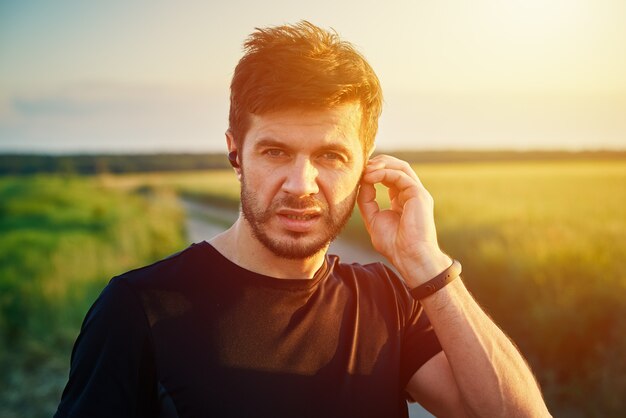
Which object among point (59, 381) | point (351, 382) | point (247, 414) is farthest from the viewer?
point (59, 381)

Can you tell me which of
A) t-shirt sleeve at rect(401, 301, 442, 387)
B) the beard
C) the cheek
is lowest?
t-shirt sleeve at rect(401, 301, 442, 387)

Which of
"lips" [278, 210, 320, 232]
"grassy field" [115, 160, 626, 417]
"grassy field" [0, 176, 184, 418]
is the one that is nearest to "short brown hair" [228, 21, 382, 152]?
"lips" [278, 210, 320, 232]

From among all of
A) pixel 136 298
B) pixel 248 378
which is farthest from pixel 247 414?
pixel 136 298

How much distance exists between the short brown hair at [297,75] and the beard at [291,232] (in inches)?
10.6

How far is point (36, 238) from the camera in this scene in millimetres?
14031

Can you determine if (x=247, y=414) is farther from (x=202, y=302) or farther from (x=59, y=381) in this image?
(x=59, y=381)

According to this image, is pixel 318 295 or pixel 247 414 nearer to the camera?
pixel 247 414

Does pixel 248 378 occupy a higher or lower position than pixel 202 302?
lower

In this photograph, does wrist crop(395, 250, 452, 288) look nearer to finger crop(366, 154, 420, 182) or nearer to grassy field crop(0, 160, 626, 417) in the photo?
finger crop(366, 154, 420, 182)

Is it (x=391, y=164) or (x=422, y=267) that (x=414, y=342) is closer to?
(x=422, y=267)

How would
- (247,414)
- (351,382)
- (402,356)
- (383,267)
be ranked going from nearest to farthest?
(247,414) < (351,382) < (402,356) < (383,267)

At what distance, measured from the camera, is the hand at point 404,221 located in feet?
7.37

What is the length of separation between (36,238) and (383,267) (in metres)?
13.5

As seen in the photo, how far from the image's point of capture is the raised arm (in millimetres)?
2066
